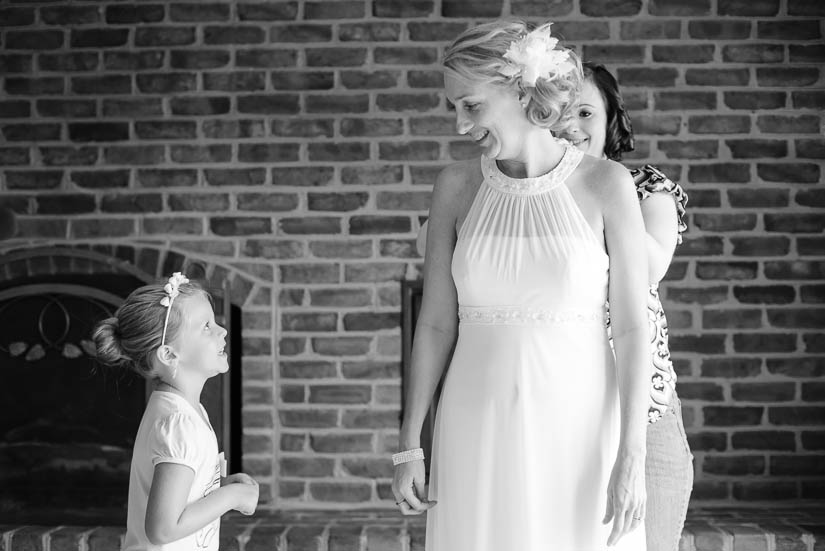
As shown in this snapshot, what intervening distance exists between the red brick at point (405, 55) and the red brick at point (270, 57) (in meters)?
0.29

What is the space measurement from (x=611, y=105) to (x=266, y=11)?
5.26 feet

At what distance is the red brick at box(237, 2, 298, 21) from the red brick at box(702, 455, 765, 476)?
208cm

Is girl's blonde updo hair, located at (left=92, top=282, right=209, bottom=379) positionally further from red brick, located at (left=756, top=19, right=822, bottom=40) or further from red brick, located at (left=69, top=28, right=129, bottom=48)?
red brick, located at (left=756, top=19, right=822, bottom=40)

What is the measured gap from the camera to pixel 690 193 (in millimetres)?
3055

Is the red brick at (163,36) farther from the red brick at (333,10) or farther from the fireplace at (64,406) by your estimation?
the fireplace at (64,406)

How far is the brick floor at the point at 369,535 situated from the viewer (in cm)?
276

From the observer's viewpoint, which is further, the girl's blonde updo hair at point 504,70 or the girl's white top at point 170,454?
the girl's white top at point 170,454

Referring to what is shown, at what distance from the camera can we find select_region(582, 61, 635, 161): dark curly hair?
75.0 inches

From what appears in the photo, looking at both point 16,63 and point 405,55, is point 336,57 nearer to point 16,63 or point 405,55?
point 405,55

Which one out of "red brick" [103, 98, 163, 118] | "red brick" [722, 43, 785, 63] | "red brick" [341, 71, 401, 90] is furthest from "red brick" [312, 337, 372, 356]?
"red brick" [722, 43, 785, 63]

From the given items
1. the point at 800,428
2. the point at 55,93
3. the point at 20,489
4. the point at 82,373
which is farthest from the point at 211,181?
the point at 800,428

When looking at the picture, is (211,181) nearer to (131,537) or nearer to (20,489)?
(20,489)

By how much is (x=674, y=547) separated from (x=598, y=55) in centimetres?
183

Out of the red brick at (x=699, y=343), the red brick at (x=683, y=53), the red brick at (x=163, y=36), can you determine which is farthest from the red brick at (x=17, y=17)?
the red brick at (x=699, y=343)
